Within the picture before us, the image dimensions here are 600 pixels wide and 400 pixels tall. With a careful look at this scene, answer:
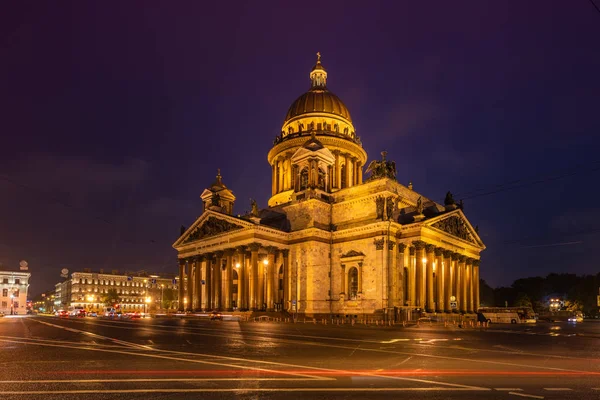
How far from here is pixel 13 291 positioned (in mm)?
142875

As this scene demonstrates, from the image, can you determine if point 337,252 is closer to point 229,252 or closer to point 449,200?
point 229,252

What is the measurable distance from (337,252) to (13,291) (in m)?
121

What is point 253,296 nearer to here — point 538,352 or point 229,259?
point 229,259

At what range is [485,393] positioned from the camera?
10742 mm

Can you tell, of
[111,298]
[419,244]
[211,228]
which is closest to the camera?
[419,244]

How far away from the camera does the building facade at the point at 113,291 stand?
159m

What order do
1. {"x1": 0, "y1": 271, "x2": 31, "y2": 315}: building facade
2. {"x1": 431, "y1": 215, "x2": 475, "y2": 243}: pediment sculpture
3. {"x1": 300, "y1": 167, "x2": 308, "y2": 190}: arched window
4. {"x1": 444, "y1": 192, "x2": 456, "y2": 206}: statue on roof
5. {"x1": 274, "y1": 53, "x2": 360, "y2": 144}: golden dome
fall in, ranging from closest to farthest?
{"x1": 431, "y1": 215, "x2": 475, "y2": 243}: pediment sculpture, {"x1": 444, "y1": 192, "x2": 456, "y2": 206}: statue on roof, {"x1": 300, "y1": 167, "x2": 308, "y2": 190}: arched window, {"x1": 274, "y1": 53, "x2": 360, "y2": 144}: golden dome, {"x1": 0, "y1": 271, "x2": 31, "y2": 315}: building facade

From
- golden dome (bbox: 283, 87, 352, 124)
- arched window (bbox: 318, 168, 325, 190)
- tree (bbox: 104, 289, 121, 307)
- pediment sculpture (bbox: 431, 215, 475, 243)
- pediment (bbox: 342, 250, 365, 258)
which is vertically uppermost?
golden dome (bbox: 283, 87, 352, 124)

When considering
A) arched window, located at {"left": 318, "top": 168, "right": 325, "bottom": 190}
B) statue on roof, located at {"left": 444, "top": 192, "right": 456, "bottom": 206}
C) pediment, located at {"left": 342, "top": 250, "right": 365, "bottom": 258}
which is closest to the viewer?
pediment, located at {"left": 342, "top": 250, "right": 365, "bottom": 258}

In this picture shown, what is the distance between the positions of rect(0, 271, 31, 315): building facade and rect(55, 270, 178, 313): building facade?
16.6 meters

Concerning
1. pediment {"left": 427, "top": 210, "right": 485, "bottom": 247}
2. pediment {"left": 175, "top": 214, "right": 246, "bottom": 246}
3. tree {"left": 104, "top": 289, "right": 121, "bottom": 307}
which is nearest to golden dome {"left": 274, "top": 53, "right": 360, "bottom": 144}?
pediment {"left": 175, "top": 214, "right": 246, "bottom": 246}

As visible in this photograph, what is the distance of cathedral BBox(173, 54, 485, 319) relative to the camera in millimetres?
57312

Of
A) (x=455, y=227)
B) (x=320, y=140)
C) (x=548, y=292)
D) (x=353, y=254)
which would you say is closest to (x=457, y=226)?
(x=455, y=227)

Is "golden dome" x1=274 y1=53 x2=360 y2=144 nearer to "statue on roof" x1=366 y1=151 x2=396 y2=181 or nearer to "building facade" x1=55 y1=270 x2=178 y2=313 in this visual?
"statue on roof" x1=366 y1=151 x2=396 y2=181
